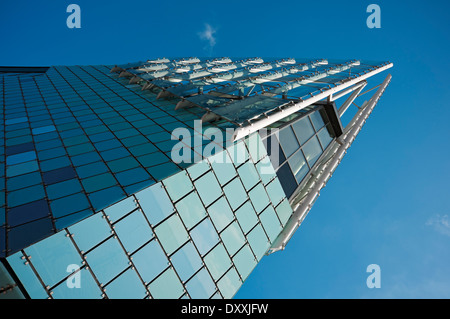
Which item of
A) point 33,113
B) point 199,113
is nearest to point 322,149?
point 199,113

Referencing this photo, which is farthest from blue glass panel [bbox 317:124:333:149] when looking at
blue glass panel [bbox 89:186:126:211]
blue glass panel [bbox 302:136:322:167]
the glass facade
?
blue glass panel [bbox 89:186:126:211]

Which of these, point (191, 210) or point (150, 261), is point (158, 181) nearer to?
point (191, 210)

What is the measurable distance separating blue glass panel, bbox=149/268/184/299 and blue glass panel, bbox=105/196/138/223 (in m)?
2.72

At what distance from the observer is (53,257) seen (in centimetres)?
730

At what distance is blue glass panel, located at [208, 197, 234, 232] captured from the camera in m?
11.3

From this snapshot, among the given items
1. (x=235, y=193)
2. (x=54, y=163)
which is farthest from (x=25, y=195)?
(x=235, y=193)

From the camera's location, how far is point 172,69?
24047mm

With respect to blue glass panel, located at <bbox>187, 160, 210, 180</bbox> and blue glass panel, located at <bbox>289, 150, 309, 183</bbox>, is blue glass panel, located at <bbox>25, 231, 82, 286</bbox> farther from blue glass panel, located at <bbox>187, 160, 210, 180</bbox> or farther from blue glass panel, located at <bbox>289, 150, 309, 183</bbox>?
blue glass panel, located at <bbox>289, 150, 309, 183</bbox>

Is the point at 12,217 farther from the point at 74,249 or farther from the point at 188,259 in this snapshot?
the point at 188,259

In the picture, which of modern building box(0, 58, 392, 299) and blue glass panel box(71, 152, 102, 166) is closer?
modern building box(0, 58, 392, 299)

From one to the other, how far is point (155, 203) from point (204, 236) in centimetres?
270

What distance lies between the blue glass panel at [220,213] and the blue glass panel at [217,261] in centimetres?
91

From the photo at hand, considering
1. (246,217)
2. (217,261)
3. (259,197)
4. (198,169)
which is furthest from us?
(259,197)

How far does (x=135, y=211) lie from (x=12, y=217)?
357 centimetres
